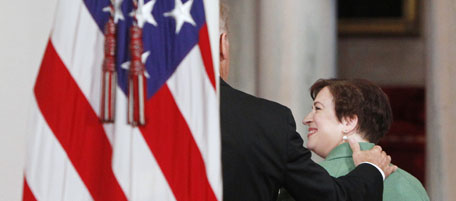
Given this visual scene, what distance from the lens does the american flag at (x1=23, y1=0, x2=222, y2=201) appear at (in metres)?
2.76

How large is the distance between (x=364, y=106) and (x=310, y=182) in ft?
2.36

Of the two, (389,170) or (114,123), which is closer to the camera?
(114,123)

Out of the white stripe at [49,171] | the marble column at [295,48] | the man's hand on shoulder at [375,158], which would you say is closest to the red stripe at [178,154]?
the white stripe at [49,171]

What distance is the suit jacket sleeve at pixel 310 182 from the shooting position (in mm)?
3037

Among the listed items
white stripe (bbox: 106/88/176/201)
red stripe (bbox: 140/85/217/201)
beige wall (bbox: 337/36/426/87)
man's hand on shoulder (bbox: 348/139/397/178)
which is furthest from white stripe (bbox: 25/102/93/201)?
beige wall (bbox: 337/36/426/87)

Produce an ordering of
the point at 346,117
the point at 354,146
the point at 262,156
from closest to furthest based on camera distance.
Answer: the point at 262,156, the point at 354,146, the point at 346,117

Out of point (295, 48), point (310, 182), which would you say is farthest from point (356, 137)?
point (295, 48)

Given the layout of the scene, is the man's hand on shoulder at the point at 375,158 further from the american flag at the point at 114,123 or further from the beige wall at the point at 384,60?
the beige wall at the point at 384,60

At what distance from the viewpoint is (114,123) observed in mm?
2750

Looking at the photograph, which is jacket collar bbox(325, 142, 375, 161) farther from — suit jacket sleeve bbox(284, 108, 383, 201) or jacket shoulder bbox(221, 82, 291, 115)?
jacket shoulder bbox(221, 82, 291, 115)

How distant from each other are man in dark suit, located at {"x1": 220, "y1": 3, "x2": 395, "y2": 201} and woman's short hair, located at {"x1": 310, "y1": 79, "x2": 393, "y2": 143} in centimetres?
60

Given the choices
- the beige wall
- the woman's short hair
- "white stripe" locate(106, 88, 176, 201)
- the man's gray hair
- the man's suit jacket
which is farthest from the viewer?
the beige wall

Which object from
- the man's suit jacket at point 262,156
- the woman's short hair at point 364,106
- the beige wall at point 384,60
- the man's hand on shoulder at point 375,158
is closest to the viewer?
the man's suit jacket at point 262,156

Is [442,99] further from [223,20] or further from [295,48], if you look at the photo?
[223,20]
